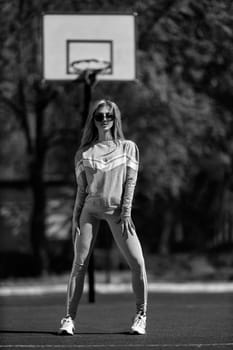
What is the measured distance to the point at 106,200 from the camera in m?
8.91

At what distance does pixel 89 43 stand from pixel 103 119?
9041 mm

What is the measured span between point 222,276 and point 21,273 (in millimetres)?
5362

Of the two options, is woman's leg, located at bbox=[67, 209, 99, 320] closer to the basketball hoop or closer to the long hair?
the long hair

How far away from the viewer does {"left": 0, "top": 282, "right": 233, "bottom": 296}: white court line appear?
972 inches

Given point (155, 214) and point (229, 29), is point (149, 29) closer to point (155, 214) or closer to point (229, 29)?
point (229, 29)

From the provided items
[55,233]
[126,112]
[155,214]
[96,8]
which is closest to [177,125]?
[126,112]

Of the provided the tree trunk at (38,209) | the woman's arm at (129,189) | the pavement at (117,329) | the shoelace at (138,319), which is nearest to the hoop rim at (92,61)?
the pavement at (117,329)

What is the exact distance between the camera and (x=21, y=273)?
3042 cm

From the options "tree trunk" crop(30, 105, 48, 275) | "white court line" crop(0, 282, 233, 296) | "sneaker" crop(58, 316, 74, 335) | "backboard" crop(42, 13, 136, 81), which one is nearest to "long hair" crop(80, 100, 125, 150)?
"sneaker" crop(58, 316, 74, 335)

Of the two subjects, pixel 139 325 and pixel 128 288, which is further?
pixel 128 288

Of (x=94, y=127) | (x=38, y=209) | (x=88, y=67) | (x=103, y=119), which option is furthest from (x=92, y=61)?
(x=38, y=209)

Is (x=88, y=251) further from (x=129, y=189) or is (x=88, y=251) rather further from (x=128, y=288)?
(x=128, y=288)

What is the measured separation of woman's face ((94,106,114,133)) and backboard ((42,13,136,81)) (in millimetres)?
8157

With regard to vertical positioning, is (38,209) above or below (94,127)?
below
